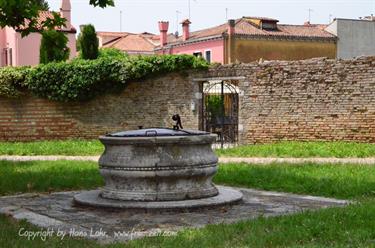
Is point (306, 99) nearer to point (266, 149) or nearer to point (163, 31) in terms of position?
point (266, 149)

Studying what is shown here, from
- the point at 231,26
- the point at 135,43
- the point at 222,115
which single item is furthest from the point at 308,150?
the point at 135,43

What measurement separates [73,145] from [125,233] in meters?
13.8

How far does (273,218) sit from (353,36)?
133 feet

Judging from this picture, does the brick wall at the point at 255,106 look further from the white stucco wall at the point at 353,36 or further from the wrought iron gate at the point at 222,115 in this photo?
the white stucco wall at the point at 353,36

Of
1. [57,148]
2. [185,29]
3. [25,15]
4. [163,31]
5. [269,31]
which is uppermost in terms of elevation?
[163,31]

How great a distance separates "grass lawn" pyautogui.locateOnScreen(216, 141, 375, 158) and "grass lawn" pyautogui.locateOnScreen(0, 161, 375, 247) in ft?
9.83

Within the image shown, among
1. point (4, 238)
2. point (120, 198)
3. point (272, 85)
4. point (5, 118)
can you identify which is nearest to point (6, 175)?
point (120, 198)

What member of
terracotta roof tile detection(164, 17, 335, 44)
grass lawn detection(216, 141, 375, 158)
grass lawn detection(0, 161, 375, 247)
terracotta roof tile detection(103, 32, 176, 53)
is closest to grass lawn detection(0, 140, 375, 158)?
grass lawn detection(216, 141, 375, 158)

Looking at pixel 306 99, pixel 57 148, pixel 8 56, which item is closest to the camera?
pixel 306 99

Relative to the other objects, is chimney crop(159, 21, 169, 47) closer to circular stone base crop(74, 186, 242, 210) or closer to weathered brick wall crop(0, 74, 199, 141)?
weathered brick wall crop(0, 74, 199, 141)

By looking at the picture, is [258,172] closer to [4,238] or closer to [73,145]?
[4,238]

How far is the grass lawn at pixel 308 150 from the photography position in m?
15.6

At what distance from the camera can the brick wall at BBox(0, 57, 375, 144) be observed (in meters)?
17.7

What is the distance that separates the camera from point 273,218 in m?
6.84
